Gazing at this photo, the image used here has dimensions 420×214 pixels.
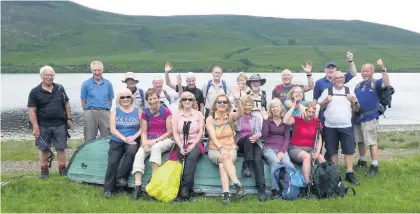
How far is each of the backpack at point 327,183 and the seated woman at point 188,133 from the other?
100 inches

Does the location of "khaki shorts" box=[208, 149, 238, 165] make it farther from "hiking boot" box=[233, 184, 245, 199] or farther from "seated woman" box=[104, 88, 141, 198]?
"seated woman" box=[104, 88, 141, 198]

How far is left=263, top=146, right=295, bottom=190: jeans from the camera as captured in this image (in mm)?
9227

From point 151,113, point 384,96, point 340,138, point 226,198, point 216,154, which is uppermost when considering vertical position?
point 384,96

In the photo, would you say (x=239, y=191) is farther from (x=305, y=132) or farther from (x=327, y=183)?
(x=305, y=132)

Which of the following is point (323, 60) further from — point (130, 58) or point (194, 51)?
point (130, 58)

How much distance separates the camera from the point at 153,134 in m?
9.65

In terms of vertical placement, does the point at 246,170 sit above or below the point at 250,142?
below

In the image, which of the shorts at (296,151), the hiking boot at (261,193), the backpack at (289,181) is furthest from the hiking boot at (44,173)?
the shorts at (296,151)

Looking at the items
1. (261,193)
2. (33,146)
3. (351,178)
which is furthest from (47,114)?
(33,146)

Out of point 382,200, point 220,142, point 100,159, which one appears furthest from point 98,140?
point 382,200

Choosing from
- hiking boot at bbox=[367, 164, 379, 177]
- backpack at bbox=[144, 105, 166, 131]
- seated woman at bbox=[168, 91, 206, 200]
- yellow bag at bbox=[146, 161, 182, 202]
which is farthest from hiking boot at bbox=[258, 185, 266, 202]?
hiking boot at bbox=[367, 164, 379, 177]

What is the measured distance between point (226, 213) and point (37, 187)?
4.55 meters

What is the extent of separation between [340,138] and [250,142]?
2537 mm

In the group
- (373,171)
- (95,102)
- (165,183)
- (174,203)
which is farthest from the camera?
(95,102)
